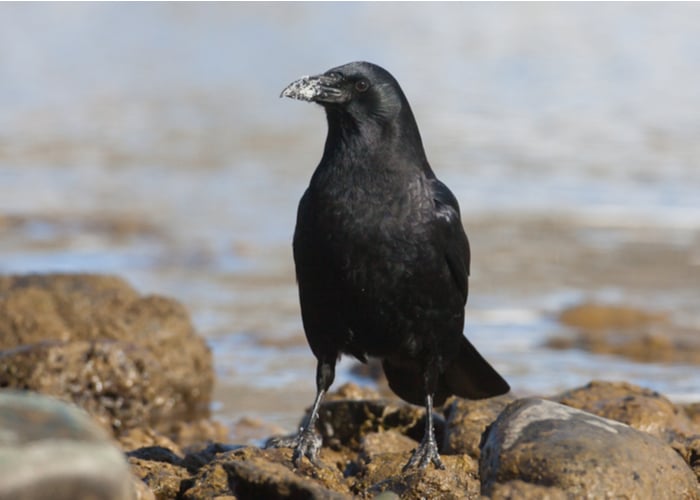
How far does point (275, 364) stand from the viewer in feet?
28.9

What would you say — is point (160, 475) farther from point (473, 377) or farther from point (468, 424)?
point (473, 377)

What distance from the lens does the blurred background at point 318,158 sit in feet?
31.7

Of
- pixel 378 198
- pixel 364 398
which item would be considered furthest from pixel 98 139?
pixel 378 198

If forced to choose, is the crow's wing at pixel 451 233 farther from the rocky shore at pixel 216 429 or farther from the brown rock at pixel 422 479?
the brown rock at pixel 422 479

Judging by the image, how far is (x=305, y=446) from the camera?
5059 millimetres

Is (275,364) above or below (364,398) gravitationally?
below

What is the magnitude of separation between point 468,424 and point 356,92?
5.31ft

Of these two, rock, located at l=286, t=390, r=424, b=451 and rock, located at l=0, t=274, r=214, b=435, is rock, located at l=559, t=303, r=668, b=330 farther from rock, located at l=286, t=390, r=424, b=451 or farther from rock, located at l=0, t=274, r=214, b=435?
rock, located at l=286, t=390, r=424, b=451

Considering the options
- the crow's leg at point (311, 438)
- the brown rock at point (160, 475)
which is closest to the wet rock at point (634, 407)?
the crow's leg at point (311, 438)

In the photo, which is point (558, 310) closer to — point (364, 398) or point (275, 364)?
point (275, 364)

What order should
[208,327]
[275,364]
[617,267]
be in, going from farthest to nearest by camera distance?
[617,267] < [208,327] < [275,364]

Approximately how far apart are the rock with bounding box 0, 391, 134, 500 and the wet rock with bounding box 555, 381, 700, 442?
308cm

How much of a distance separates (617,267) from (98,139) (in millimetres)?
8668

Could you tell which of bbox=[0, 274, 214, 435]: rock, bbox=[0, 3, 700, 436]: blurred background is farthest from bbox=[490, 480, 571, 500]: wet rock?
bbox=[0, 3, 700, 436]: blurred background
